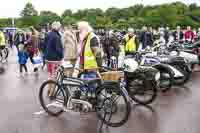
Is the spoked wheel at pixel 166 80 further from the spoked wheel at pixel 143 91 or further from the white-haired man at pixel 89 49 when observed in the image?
the white-haired man at pixel 89 49

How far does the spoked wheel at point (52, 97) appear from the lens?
7453mm

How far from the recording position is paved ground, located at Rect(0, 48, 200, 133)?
22.1 feet

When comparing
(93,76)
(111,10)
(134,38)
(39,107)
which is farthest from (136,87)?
(111,10)

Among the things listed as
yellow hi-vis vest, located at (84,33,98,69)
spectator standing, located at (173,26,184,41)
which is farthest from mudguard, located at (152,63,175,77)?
spectator standing, located at (173,26,184,41)

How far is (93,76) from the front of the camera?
24.4ft

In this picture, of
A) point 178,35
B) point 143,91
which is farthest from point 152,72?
point 178,35

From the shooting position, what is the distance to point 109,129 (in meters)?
6.75

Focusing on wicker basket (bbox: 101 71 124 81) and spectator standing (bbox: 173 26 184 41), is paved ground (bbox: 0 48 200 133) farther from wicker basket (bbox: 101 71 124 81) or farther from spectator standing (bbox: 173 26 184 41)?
spectator standing (bbox: 173 26 184 41)

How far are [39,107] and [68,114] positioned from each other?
951mm

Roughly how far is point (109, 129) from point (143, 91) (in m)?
2.18

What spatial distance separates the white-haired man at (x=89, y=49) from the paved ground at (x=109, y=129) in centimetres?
104

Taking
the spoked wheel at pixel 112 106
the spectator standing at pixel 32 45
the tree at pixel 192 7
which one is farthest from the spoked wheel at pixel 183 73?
the tree at pixel 192 7

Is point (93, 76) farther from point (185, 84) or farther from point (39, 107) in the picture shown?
point (185, 84)

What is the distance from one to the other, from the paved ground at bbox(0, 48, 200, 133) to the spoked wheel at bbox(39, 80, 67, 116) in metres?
0.18
